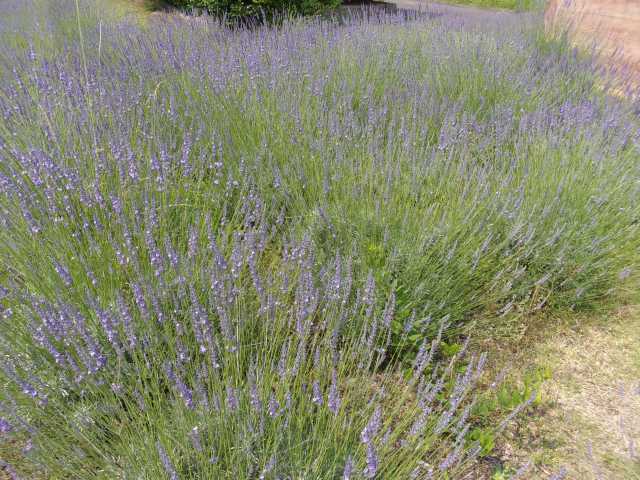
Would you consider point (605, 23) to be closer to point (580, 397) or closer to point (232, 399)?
point (580, 397)

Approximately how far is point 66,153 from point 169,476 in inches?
65.0

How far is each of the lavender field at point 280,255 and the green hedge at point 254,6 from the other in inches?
128

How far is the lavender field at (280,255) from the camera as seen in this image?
4.11 ft

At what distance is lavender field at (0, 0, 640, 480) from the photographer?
1254 millimetres

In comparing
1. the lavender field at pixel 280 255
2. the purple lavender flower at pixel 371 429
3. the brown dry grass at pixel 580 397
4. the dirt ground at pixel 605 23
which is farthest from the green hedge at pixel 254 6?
the purple lavender flower at pixel 371 429

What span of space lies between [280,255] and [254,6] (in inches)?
222

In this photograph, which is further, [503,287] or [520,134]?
[520,134]

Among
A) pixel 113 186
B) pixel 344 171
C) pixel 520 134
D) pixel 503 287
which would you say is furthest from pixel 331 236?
pixel 520 134

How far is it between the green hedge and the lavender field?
10.7 ft

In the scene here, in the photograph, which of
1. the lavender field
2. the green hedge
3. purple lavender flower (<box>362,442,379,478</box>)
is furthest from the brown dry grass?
the green hedge

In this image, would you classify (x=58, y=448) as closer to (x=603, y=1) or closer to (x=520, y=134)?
(x=520, y=134)

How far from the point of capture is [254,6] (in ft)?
21.4

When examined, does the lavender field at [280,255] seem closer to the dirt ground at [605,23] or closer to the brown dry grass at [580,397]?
the brown dry grass at [580,397]

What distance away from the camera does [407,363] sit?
188 centimetres
